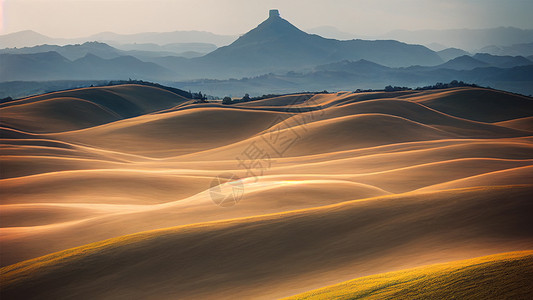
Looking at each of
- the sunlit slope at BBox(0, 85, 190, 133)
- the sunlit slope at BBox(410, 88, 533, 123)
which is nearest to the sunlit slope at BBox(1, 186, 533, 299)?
the sunlit slope at BBox(0, 85, 190, 133)

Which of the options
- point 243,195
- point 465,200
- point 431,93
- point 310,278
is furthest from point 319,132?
point 431,93

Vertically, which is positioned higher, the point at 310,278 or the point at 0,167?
the point at 0,167

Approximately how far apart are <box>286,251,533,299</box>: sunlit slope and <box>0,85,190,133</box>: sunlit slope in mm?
94721

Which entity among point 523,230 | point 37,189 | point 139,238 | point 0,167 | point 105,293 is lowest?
point 523,230

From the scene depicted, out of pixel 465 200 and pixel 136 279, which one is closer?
pixel 136 279

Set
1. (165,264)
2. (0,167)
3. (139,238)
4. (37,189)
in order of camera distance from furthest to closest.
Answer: (0,167)
(37,189)
(139,238)
(165,264)

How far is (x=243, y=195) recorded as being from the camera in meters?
26.2

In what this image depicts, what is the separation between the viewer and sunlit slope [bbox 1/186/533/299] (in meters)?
14.6

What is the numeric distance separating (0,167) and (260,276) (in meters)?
35.3

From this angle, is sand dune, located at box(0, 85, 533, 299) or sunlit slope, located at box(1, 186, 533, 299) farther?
sand dune, located at box(0, 85, 533, 299)

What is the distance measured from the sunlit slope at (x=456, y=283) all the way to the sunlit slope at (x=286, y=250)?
7.61 feet

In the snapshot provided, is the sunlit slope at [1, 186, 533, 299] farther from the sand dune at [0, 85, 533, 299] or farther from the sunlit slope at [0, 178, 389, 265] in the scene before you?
the sunlit slope at [0, 178, 389, 265]

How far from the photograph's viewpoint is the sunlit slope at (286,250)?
14633mm

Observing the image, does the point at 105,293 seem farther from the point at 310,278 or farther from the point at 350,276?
the point at 350,276
